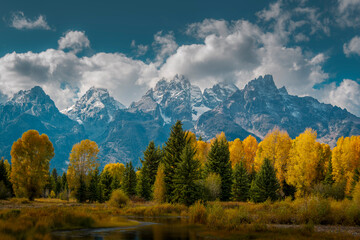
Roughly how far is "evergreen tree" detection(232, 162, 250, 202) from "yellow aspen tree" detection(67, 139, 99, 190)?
3444 centimetres

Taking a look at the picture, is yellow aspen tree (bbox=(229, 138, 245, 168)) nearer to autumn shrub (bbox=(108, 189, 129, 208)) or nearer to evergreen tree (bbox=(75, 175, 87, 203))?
evergreen tree (bbox=(75, 175, 87, 203))

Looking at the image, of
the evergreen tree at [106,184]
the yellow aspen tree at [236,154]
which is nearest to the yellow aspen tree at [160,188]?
the evergreen tree at [106,184]

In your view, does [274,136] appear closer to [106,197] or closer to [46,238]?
[106,197]

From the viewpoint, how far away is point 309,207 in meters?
29.5

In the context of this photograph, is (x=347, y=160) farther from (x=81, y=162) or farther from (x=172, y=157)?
(x=81, y=162)

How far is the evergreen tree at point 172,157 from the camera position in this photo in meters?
48.0

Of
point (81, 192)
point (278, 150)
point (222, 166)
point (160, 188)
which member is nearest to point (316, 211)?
point (160, 188)

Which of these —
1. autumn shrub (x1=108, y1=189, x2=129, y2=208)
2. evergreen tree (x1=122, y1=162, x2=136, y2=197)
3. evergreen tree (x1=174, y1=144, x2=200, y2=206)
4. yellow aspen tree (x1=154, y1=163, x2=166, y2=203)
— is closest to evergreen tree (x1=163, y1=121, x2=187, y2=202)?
yellow aspen tree (x1=154, y1=163, x2=166, y2=203)

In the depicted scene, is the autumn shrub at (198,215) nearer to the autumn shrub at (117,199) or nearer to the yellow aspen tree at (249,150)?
the autumn shrub at (117,199)

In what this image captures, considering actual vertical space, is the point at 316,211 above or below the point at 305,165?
below

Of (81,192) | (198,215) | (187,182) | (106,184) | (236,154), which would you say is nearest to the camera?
(198,215)

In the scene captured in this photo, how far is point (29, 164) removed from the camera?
55469 mm

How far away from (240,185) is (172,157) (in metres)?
18.0

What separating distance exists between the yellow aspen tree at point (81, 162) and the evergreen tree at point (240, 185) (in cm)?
3444
